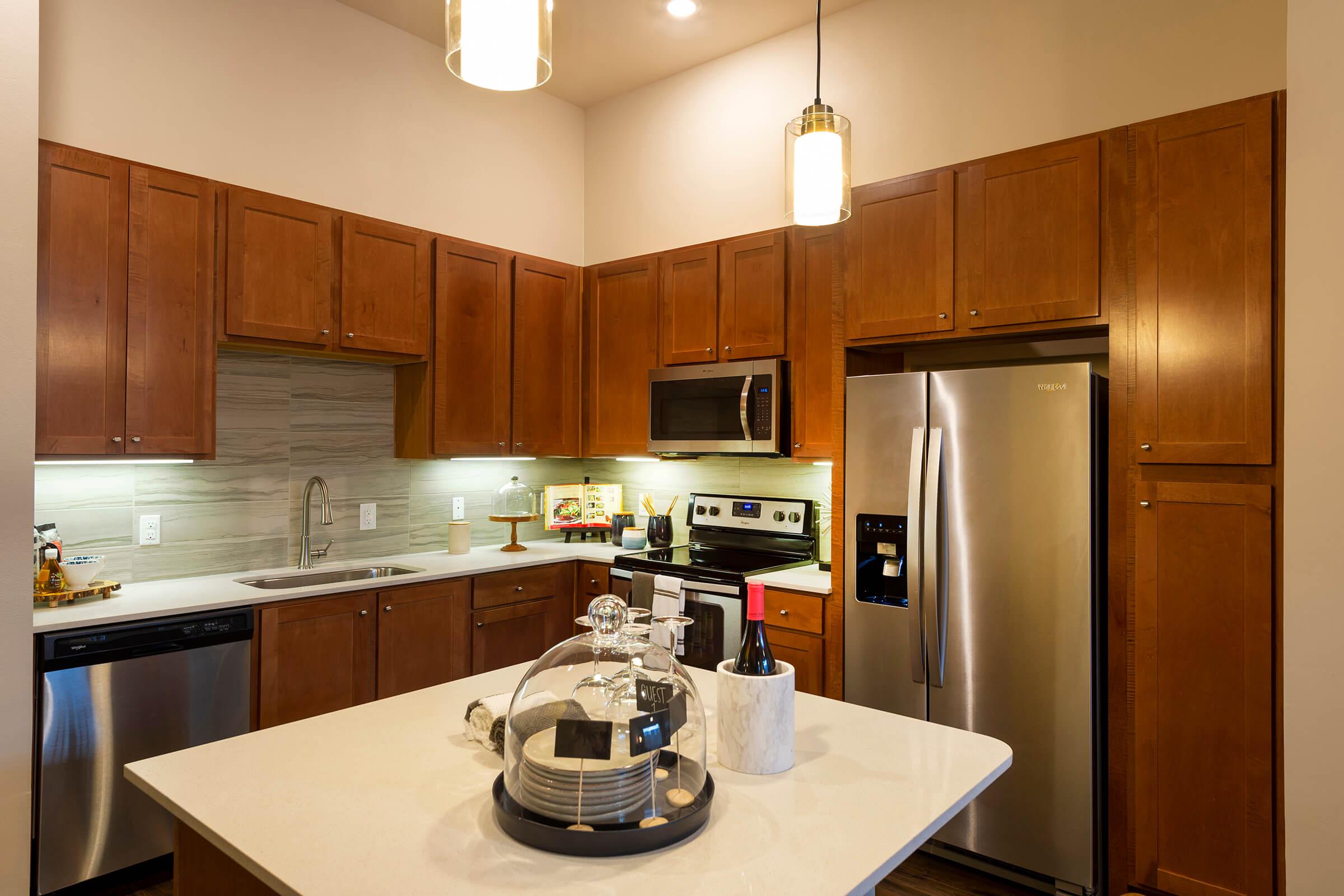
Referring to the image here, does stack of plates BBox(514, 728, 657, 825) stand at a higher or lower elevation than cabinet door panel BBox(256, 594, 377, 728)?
higher

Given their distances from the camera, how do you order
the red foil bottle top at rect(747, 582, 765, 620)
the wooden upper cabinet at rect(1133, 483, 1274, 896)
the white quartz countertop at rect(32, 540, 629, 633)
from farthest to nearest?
1. the white quartz countertop at rect(32, 540, 629, 633)
2. the wooden upper cabinet at rect(1133, 483, 1274, 896)
3. the red foil bottle top at rect(747, 582, 765, 620)

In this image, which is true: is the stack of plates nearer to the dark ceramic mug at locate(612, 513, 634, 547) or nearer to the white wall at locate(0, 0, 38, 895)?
the white wall at locate(0, 0, 38, 895)

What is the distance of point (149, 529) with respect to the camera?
299cm

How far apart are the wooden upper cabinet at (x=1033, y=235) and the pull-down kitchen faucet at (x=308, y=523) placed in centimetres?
276

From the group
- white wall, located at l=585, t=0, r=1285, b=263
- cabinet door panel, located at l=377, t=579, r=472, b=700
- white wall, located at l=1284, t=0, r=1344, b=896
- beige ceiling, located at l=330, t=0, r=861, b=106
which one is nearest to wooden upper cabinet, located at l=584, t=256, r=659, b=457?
white wall, located at l=585, t=0, r=1285, b=263

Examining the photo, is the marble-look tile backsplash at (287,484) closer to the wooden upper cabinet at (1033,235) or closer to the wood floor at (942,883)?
the wooden upper cabinet at (1033,235)

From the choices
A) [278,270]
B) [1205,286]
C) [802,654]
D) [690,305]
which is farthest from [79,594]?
[1205,286]

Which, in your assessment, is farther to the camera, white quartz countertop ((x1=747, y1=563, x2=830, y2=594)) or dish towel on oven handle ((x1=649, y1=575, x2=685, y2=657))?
dish towel on oven handle ((x1=649, y1=575, x2=685, y2=657))

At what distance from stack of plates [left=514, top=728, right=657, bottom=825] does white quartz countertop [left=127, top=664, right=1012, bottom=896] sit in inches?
2.1

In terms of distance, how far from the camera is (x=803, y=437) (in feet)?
11.3

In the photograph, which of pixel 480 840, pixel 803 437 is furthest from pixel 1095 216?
pixel 480 840

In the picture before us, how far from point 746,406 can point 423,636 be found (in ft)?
5.58

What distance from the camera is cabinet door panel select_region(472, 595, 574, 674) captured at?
3.47 m

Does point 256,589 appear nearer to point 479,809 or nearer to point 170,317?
point 170,317
